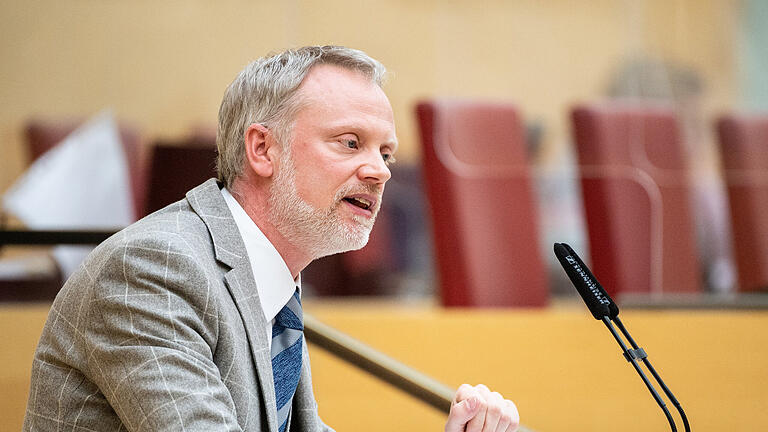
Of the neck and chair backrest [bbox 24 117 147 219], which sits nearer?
the neck

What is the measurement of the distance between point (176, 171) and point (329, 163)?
0.79 metres

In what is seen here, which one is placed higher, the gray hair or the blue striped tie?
the gray hair

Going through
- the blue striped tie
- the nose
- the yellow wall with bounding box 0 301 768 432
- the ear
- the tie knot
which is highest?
the ear

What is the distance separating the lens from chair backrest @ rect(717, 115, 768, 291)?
1651 millimetres

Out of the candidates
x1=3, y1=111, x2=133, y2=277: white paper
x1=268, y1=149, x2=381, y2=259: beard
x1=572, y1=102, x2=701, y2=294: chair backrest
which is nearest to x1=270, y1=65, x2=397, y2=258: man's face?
x1=268, y1=149, x2=381, y2=259: beard

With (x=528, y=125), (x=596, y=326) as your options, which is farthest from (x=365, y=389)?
(x=528, y=125)

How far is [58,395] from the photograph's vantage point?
60 centimetres

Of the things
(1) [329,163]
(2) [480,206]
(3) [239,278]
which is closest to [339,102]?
(1) [329,163]

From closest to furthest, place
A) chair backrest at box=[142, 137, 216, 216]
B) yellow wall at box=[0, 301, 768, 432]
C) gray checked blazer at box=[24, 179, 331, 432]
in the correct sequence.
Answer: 1. gray checked blazer at box=[24, 179, 331, 432]
2. yellow wall at box=[0, 301, 768, 432]
3. chair backrest at box=[142, 137, 216, 216]

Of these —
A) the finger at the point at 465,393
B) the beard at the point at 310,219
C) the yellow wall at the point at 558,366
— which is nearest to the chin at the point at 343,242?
the beard at the point at 310,219

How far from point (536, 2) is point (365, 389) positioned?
3.04 feet

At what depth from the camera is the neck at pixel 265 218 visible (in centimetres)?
72

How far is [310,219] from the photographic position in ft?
2.35

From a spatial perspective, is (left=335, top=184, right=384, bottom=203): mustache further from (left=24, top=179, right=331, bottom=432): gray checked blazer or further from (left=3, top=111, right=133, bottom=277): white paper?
(left=3, top=111, right=133, bottom=277): white paper
